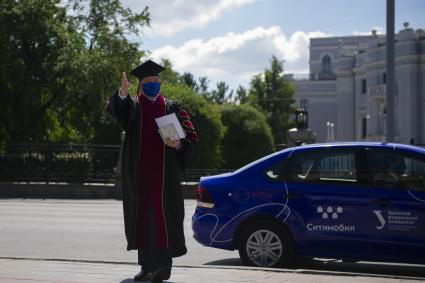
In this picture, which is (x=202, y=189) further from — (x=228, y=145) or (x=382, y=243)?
(x=228, y=145)

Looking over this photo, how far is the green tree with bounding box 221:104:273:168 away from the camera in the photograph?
160ft

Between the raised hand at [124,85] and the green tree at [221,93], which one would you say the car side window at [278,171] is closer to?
the raised hand at [124,85]

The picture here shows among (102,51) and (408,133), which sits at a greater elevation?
(102,51)

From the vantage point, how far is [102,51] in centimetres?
3384

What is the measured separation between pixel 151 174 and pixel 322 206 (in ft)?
8.73

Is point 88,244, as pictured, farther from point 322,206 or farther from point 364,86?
point 364,86

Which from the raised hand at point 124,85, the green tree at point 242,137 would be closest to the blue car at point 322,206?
the raised hand at point 124,85

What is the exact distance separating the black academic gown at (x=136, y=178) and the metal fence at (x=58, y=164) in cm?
2127

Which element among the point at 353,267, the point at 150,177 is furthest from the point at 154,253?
the point at 353,267

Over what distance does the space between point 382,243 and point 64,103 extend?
86.9 ft

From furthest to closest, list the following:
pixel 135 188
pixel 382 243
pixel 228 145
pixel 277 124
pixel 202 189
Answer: pixel 277 124, pixel 228 145, pixel 202 189, pixel 382 243, pixel 135 188

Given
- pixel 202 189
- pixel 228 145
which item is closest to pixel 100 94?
pixel 228 145

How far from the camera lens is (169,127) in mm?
7664

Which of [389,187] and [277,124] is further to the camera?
[277,124]
